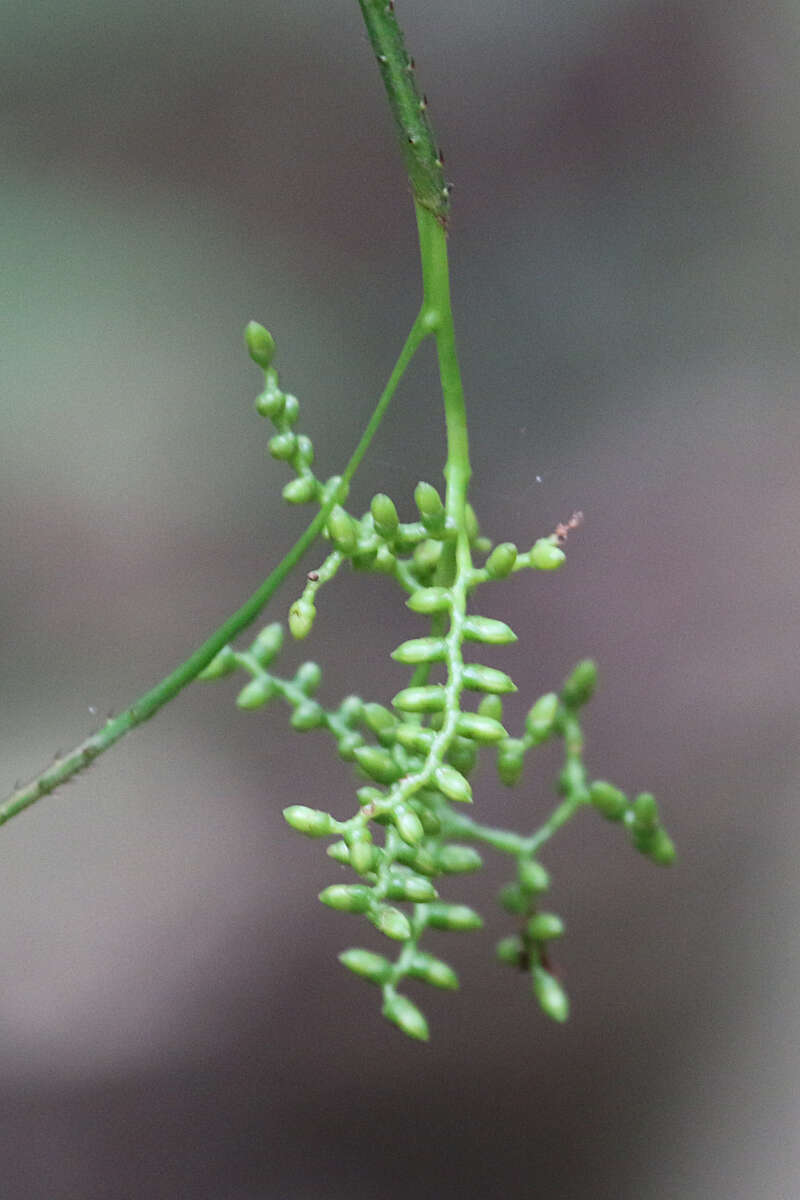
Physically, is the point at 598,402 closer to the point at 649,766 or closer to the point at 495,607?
the point at 495,607

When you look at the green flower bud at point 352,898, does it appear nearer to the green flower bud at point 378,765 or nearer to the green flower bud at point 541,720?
the green flower bud at point 378,765

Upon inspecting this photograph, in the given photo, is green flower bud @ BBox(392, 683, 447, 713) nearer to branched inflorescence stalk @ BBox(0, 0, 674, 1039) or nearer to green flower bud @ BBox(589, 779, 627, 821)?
A: branched inflorescence stalk @ BBox(0, 0, 674, 1039)

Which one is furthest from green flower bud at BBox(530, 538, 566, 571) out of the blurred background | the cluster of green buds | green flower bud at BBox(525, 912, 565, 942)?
the blurred background

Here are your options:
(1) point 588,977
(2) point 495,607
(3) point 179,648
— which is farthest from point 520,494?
(1) point 588,977

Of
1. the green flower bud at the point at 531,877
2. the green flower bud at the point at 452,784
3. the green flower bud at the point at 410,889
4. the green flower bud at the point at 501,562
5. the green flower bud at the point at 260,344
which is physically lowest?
the green flower bud at the point at 410,889

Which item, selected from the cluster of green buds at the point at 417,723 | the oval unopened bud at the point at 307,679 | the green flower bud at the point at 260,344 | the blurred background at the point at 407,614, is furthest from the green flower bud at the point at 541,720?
the blurred background at the point at 407,614

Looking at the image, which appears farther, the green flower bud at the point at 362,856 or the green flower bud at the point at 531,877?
the green flower bud at the point at 531,877

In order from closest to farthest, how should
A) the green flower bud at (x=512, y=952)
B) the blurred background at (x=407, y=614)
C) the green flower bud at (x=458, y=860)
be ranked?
the green flower bud at (x=458, y=860), the green flower bud at (x=512, y=952), the blurred background at (x=407, y=614)
